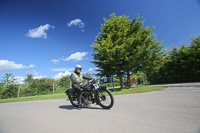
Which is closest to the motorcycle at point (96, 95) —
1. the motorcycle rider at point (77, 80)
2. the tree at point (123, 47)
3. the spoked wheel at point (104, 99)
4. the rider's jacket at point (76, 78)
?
the spoked wheel at point (104, 99)

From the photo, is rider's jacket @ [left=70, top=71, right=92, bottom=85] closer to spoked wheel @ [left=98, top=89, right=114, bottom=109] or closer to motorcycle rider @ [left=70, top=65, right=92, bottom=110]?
motorcycle rider @ [left=70, top=65, right=92, bottom=110]

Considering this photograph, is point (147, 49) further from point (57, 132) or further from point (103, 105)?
point (57, 132)

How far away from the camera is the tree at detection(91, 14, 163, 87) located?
1116 cm

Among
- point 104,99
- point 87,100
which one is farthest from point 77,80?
point 104,99

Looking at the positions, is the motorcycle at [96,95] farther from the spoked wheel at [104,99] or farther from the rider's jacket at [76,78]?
the rider's jacket at [76,78]

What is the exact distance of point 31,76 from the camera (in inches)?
860

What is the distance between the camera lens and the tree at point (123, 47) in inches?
440

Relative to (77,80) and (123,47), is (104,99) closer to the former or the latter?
(77,80)

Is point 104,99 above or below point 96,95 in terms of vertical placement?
below

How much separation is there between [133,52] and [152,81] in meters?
13.4

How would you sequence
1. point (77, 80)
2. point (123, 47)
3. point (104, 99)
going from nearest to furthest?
point (104, 99) → point (77, 80) → point (123, 47)

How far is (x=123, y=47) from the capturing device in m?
11.0

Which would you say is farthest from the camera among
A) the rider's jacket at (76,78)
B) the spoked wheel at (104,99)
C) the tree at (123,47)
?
the tree at (123,47)

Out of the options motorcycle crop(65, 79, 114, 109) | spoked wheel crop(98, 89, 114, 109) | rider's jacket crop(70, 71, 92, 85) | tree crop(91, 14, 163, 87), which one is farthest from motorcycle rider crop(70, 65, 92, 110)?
tree crop(91, 14, 163, 87)
